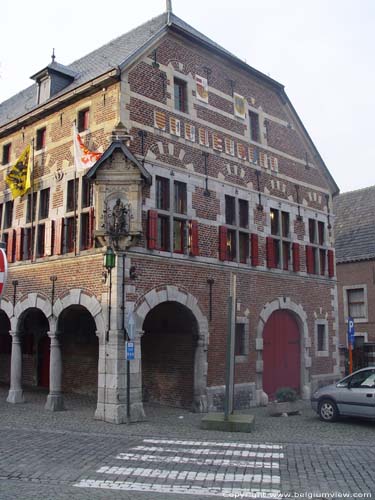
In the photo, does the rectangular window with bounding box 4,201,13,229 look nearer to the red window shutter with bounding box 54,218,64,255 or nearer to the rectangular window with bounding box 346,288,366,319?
the red window shutter with bounding box 54,218,64,255

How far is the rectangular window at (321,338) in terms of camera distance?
19.0 m

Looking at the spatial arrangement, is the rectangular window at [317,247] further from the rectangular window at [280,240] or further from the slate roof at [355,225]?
the slate roof at [355,225]

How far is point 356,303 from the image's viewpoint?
82.7ft

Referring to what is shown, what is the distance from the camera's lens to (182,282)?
14.2m

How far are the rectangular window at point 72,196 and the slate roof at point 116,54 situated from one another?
269cm

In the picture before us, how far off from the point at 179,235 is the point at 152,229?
1365 millimetres

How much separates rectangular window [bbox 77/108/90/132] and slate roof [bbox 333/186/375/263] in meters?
15.4

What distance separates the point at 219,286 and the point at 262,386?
3598 millimetres

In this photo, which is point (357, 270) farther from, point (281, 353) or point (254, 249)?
point (254, 249)

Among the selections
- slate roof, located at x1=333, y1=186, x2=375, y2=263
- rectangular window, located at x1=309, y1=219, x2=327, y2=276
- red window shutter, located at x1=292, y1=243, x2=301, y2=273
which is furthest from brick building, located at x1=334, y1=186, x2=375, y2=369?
red window shutter, located at x1=292, y1=243, x2=301, y2=273

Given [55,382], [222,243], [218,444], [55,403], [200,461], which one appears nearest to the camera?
[200,461]

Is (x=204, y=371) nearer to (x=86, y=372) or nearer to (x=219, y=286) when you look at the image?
(x=219, y=286)

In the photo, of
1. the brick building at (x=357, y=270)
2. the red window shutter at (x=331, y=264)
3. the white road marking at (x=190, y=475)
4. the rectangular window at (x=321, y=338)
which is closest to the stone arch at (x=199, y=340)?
the rectangular window at (x=321, y=338)

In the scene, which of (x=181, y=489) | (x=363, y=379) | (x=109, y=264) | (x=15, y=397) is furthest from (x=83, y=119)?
(x=181, y=489)
